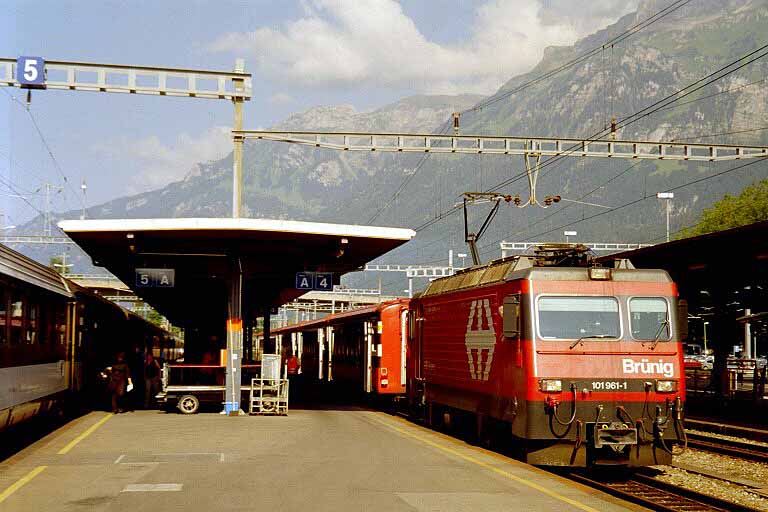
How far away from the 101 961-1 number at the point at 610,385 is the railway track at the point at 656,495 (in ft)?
4.31

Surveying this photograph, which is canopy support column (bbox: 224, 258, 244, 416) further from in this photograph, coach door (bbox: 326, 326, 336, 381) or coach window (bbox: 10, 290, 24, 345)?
coach door (bbox: 326, 326, 336, 381)

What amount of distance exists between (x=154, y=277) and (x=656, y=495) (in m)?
16.4

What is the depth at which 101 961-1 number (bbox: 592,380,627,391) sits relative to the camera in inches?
557

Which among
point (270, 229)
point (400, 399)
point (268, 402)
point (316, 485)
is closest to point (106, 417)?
point (268, 402)

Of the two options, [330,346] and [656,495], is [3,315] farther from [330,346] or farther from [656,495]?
[330,346]

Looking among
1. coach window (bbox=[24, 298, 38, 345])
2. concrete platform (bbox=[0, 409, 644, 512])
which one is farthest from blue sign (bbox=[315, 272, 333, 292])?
coach window (bbox=[24, 298, 38, 345])

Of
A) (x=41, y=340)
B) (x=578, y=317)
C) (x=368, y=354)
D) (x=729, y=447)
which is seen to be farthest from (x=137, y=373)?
(x=578, y=317)

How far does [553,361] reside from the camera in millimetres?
14141

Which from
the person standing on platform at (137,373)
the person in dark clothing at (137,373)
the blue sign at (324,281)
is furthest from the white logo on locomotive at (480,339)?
the person standing on platform at (137,373)

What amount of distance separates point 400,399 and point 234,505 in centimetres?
1698

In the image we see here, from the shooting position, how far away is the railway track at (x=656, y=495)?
1184 cm

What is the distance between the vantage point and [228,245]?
967 inches

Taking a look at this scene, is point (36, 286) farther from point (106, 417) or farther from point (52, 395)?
point (106, 417)

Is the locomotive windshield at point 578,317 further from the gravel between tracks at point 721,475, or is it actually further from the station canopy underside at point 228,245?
the station canopy underside at point 228,245
